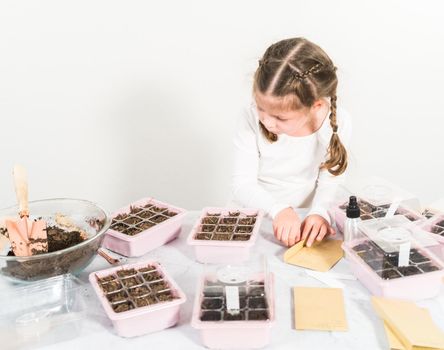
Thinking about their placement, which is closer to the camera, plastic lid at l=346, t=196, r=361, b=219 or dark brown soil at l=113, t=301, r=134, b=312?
dark brown soil at l=113, t=301, r=134, b=312

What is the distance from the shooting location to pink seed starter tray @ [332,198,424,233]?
148 cm

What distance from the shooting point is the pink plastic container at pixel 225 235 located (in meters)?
1.38

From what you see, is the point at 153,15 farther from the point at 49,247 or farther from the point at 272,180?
the point at 49,247

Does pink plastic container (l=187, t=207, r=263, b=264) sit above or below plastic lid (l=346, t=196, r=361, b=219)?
below

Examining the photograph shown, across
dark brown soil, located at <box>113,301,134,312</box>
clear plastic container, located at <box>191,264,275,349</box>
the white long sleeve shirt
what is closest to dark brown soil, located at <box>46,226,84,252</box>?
dark brown soil, located at <box>113,301,134,312</box>

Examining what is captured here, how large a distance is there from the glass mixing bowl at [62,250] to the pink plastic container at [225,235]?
26 cm

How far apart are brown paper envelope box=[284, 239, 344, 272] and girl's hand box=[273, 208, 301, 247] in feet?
0.08

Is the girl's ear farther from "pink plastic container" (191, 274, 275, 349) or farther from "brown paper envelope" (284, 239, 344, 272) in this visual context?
"pink plastic container" (191, 274, 275, 349)

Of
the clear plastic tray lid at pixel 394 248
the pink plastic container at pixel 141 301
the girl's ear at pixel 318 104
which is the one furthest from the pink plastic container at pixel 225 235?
the girl's ear at pixel 318 104

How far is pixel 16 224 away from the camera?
1.27 metres

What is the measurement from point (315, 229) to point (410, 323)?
0.45m

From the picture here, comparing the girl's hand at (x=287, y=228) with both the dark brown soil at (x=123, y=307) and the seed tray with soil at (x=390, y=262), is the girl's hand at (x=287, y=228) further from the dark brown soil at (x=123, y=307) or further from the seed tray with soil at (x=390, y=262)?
the dark brown soil at (x=123, y=307)

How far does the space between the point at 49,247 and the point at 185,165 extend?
4.74 ft

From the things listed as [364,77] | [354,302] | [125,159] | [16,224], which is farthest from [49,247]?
[364,77]
